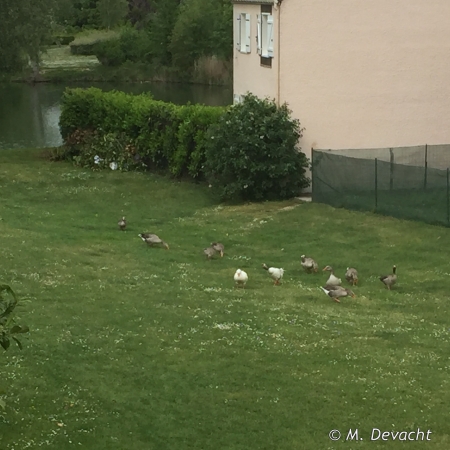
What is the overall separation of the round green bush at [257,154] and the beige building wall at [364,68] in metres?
1.13

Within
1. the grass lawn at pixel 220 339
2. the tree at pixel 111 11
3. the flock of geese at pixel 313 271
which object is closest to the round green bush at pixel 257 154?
the grass lawn at pixel 220 339

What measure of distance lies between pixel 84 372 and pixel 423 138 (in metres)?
22.3

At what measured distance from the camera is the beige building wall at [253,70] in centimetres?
3156

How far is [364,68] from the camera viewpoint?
3112 cm

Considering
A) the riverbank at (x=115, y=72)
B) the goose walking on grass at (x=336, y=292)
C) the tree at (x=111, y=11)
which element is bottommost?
the goose walking on grass at (x=336, y=292)

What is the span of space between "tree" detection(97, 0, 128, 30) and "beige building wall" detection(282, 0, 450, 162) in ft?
227

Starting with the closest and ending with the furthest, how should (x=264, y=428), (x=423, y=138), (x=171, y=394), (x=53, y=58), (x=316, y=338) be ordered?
(x=264, y=428) < (x=171, y=394) < (x=316, y=338) < (x=423, y=138) < (x=53, y=58)

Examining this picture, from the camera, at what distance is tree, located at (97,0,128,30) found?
96.4 metres

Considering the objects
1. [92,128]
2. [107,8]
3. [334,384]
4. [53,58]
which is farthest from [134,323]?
[107,8]

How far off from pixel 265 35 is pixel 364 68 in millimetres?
4055

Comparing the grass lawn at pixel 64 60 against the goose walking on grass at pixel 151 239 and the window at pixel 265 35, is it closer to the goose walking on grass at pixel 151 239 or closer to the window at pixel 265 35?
the window at pixel 265 35

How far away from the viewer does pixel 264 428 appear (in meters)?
10.7

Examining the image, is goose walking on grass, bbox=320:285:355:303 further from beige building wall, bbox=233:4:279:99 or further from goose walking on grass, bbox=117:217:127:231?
beige building wall, bbox=233:4:279:99

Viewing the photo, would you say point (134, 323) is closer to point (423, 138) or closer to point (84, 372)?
point (84, 372)
